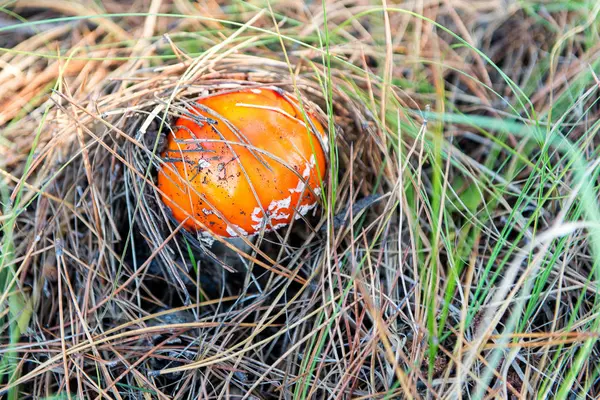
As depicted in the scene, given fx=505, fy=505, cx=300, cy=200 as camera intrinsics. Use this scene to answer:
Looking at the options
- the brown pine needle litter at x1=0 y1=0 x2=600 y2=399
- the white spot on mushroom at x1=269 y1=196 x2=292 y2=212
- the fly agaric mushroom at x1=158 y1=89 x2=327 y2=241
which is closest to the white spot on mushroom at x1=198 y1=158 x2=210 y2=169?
the fly agaric mushroom at x1=158 y1=89 x2=327 y2=241

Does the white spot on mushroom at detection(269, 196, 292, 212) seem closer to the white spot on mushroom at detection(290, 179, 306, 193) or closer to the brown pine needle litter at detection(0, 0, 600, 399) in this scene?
the white spot on mushroom at detection(290, 179, 306, 193)

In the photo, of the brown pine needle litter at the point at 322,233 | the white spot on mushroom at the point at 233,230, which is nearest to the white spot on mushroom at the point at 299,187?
the brown pine needle litter at the point at 322,233

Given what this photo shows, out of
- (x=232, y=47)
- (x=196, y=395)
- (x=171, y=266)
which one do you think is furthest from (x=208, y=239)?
(x=232, y=47)

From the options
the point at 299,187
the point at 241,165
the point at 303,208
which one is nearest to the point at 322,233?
the point at 303,208

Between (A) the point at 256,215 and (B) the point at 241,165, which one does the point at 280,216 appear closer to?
(A) the point at 256,215

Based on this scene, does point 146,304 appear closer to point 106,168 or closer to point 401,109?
point 106,168

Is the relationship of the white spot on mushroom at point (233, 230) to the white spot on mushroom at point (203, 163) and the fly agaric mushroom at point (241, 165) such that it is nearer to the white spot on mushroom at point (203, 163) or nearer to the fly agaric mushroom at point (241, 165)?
the fly agaric mushroom at point (241, 165)
